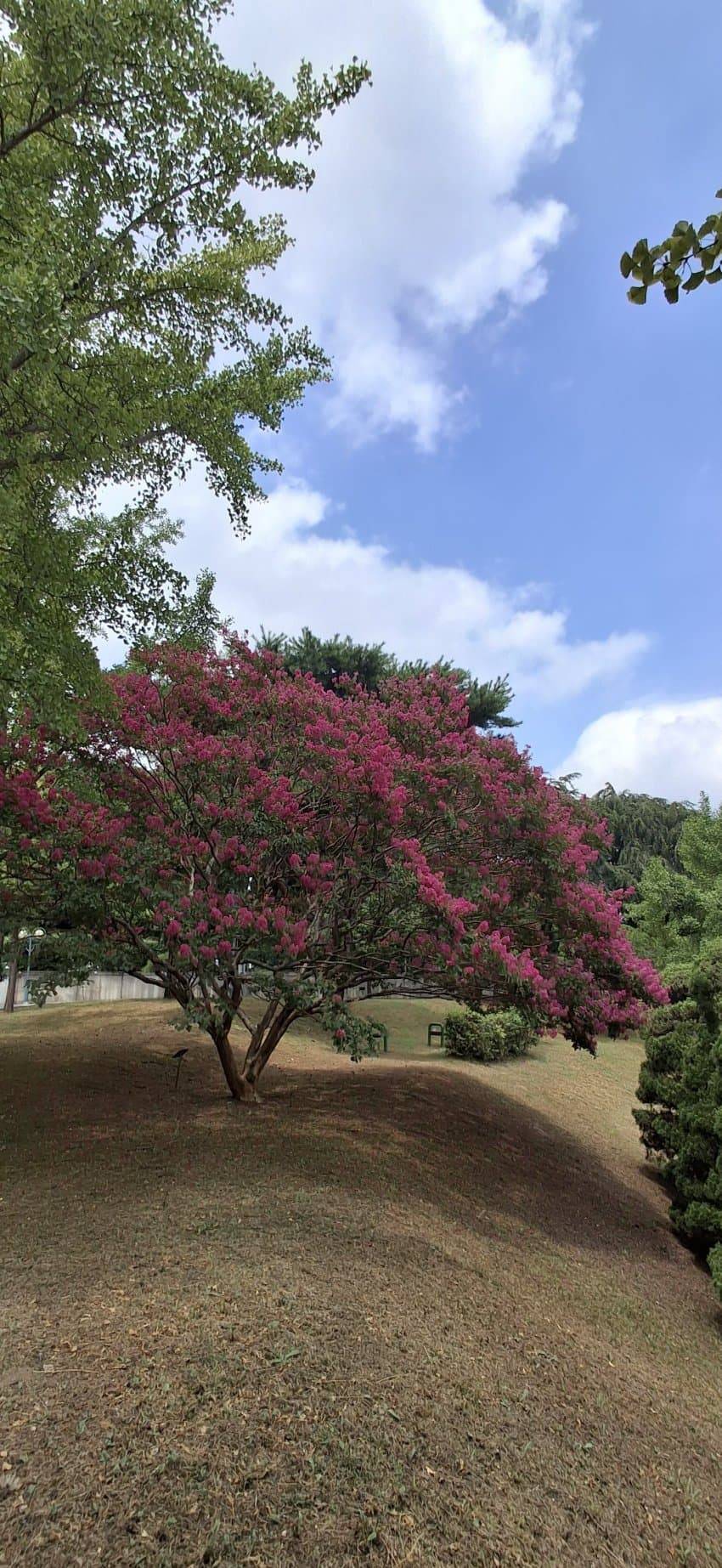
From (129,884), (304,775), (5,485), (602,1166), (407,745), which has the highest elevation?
(5,485)

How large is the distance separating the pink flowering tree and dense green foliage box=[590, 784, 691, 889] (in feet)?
72.0

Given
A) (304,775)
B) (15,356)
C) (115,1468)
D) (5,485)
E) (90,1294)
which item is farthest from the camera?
(304,775)

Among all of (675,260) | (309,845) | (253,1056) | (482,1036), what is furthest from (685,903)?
(675,260)

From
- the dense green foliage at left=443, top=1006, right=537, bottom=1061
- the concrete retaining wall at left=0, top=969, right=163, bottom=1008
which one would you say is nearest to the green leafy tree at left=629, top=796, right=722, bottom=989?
the dense green foliage at left=443, top=1006, right=537, bottom=1061

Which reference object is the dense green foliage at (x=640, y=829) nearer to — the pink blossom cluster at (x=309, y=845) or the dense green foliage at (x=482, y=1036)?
the dense green foliage at (x=482, y=1036)

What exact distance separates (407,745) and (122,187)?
5158mm

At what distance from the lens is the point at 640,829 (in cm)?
3023

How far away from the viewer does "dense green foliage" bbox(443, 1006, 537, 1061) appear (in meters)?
12.1

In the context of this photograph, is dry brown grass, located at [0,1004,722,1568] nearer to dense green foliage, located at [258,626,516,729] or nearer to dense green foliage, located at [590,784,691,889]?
dense green foliage, located at [258,626,516,729]

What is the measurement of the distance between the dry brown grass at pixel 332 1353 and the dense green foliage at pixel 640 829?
77.1 feet

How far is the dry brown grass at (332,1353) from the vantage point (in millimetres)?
2061

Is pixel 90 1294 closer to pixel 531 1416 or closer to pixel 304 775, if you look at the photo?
pixel 531 1416

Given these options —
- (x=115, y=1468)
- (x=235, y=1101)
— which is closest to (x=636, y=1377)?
(x=115, y=1468)

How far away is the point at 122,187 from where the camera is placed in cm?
545
